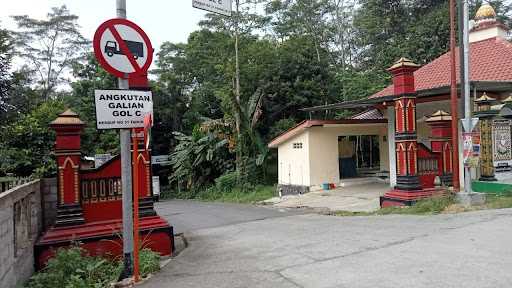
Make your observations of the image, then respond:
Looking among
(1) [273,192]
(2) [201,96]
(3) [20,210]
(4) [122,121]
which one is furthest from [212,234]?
(2) [201,96]

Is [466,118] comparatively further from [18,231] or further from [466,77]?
[18,231]

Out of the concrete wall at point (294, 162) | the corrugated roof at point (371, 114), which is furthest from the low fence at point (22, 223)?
the corrugated roof at point (371, 114)

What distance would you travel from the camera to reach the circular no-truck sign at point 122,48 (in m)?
4.68

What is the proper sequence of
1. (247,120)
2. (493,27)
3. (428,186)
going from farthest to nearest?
(247,120), (493,27), (428,186)

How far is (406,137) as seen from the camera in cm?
1073

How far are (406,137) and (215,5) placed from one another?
6.99 m

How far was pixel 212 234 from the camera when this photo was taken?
9.16 m

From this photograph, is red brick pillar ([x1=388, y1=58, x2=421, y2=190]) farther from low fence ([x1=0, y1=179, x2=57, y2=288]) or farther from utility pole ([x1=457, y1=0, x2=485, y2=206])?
low fence ([x1=0, y1=179, x2=57, y2=288])

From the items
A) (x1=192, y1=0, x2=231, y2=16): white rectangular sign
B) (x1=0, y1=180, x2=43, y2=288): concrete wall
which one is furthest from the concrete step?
(x1=192, y1=0, x2=231, y2=16): white rectangular sign

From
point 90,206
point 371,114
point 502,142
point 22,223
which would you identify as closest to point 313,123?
point 371,114

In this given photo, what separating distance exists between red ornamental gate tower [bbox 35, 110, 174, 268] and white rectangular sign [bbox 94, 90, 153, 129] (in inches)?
56.2

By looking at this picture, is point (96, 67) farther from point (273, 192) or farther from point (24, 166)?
point (24, 166)

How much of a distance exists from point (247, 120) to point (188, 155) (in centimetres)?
463

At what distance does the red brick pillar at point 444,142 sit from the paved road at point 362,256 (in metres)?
3.15
